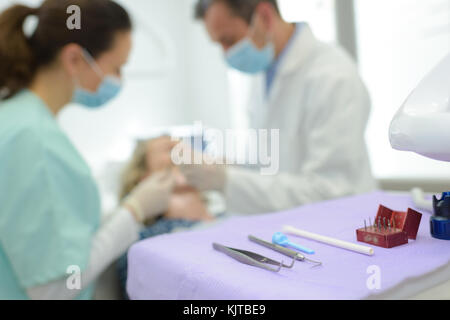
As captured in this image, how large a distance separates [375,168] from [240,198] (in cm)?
34

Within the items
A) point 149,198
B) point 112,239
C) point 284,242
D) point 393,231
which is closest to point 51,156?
point 112,239

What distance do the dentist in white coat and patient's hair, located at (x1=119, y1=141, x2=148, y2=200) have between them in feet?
1.22

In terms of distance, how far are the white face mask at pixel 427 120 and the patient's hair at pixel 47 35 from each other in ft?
1.58

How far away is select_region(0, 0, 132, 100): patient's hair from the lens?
0.65 metres

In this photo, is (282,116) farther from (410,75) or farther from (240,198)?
(410,75)

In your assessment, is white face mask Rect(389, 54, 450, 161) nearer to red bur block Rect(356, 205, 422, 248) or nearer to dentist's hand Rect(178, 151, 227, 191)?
red bur block Rect(356, 205, 422, 248)

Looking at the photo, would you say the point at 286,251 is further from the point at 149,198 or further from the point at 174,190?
the point at 174,190

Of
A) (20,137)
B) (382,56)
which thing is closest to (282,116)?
(382,56)

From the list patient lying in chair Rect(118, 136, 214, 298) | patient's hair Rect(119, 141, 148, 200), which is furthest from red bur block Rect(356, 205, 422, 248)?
patient's hair Rect(119, 141, 148, 200)

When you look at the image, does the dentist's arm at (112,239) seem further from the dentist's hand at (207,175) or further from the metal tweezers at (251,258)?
the metal tweezers at (251,258)

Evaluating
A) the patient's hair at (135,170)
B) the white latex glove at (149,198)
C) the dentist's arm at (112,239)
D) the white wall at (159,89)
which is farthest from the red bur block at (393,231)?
the patient's hair at (135,170)

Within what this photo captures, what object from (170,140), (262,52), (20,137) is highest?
(262,52)

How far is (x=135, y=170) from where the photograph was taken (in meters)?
1.50

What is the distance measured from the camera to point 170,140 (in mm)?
1173
